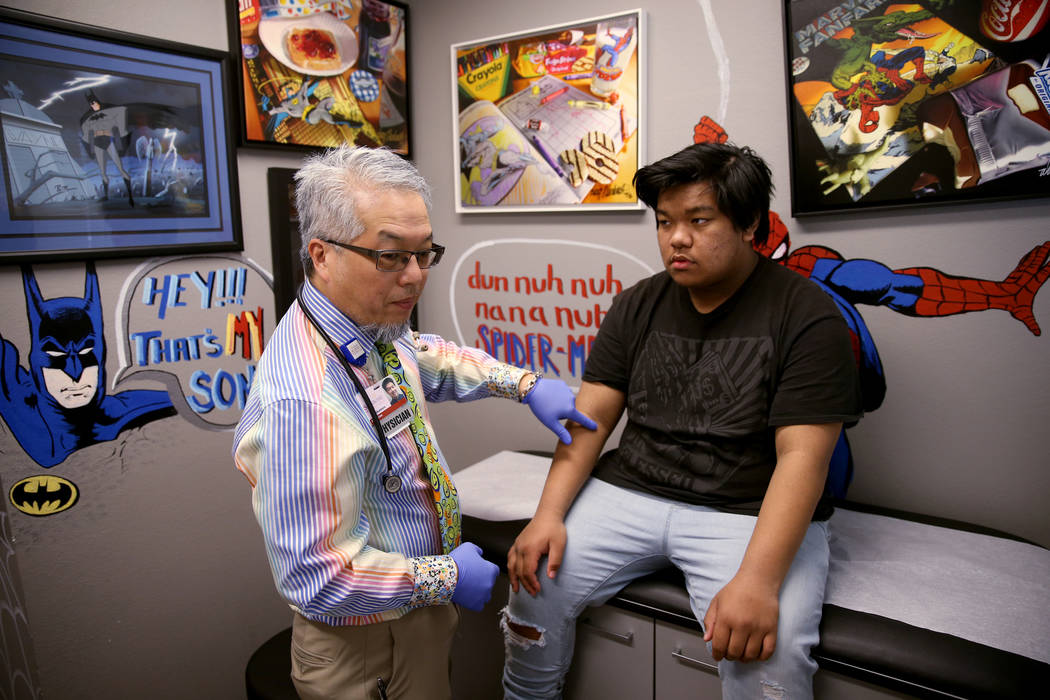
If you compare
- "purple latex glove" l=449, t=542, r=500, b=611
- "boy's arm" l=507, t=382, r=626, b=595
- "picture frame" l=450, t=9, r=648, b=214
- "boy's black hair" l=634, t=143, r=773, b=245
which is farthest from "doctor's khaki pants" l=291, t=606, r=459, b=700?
"picture frame" l=450, t=9, r=648, b=214

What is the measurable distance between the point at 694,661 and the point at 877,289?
3.79 feet

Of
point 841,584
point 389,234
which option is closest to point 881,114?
point 841,584

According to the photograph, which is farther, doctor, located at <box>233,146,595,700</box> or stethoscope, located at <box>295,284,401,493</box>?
stethoscope, located at <box>295,284,401,493</box>

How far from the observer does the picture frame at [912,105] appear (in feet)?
5.29

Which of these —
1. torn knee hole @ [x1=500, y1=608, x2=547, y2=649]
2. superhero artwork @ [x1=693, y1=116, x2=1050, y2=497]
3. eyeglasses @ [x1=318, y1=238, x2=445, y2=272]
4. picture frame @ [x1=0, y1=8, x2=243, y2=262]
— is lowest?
torn knee hole @ [x1=500, y1=608, x2=547, y2=649]

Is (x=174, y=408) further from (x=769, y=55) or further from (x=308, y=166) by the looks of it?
(x=769, y=55)

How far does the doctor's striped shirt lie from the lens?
1044 mm

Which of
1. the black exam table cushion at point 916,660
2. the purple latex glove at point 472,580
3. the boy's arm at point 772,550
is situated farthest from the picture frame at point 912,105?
the purple latex glove at point 472,580

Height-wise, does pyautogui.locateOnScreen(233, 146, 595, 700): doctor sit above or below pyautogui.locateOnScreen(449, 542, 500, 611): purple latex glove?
above

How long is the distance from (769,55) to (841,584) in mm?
1470

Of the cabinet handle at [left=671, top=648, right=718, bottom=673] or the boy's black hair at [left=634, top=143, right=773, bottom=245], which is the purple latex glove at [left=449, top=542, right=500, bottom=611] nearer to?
the cabinet handle at [left=671, top=648, right=718, bottom=673]

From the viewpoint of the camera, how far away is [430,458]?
1.30 metres

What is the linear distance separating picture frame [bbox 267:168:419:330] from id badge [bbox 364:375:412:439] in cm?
106

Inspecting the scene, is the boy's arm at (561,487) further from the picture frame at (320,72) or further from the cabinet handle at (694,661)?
the picture frame at (320,72)
